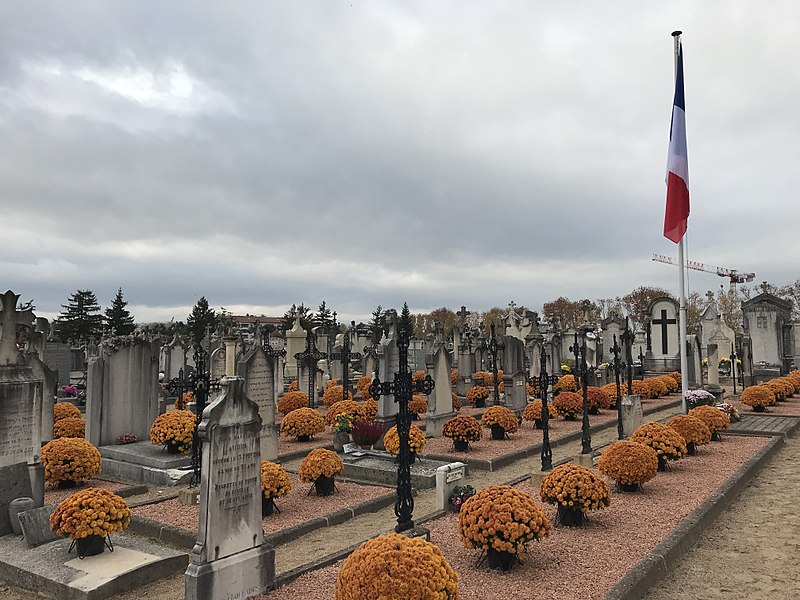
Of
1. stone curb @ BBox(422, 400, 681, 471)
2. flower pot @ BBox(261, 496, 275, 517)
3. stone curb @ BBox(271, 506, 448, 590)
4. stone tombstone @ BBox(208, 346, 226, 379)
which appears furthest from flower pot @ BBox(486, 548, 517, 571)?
stone tombstone @ BBox(208, 346, 226, 379)

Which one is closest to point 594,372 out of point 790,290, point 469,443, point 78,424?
point 469,443

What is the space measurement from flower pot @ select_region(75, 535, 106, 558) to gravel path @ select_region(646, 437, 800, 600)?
259 inches

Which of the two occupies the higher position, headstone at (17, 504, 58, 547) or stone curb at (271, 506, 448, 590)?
headstone at (17, 504, 58, 547)

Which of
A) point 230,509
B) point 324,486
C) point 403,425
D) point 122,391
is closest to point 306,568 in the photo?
point 230,509

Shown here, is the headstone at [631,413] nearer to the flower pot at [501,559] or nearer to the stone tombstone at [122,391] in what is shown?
the flower pot at [501,559]

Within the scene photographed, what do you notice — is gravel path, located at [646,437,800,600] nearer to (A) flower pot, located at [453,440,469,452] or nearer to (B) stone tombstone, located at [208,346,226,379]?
(A) flower pot, located at [453,440,469,452]

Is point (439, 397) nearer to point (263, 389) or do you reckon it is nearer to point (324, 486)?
point (263, 389)

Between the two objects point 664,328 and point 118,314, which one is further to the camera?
point 118,314

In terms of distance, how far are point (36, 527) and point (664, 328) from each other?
114ft

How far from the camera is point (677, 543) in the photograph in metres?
6.93

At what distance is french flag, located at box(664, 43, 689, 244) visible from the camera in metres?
17.3

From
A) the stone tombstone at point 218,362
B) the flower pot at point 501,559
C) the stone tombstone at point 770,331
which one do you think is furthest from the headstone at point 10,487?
the stone tombstone at point 770,331

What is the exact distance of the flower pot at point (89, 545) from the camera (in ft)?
22.7

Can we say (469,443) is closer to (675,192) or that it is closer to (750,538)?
(750,538)
